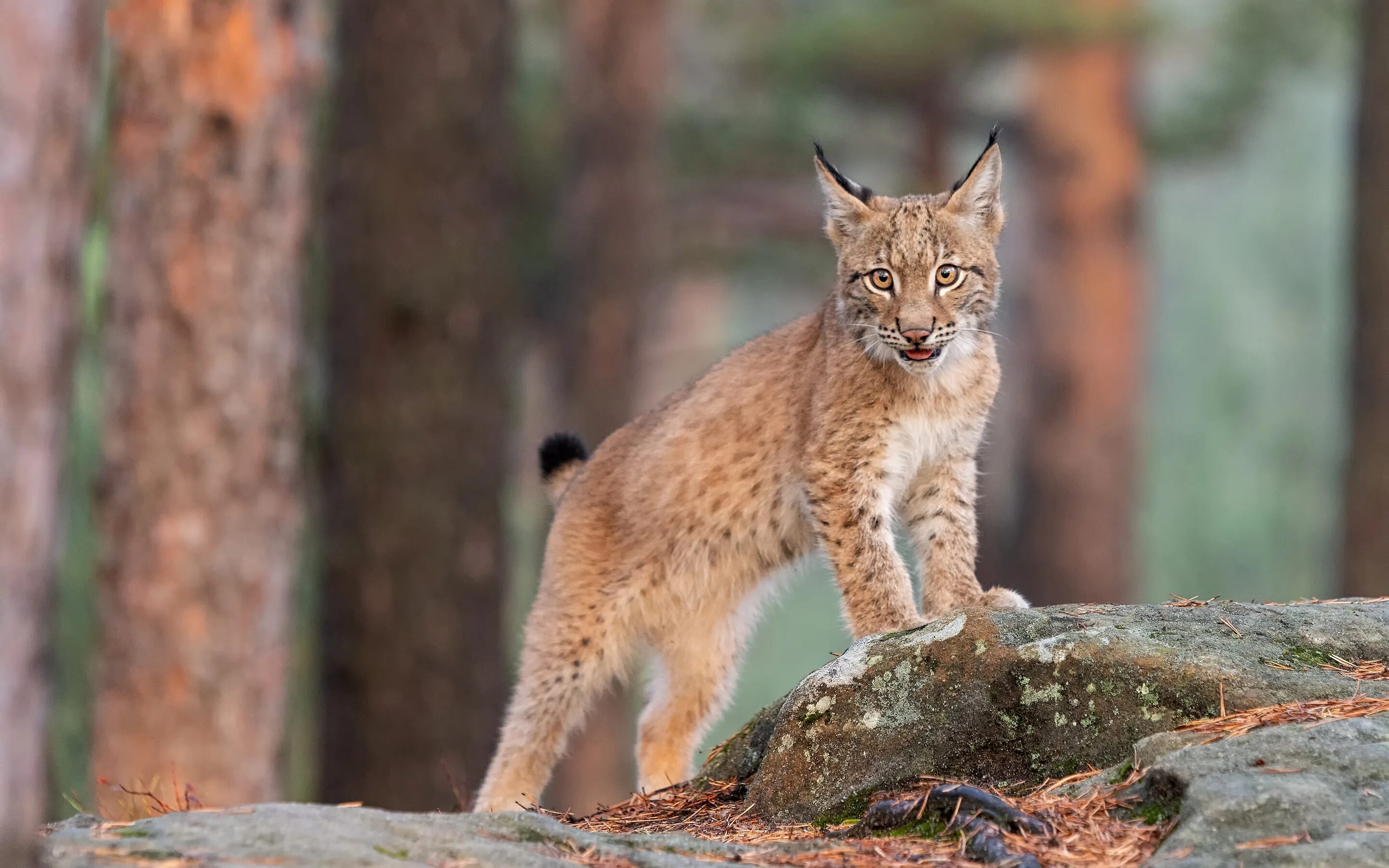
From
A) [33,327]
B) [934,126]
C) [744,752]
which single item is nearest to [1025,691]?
[744,752]

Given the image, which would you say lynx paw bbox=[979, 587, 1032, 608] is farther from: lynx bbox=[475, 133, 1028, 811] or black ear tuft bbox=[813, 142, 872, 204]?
black ear tuft bbox=[813, 142, 872, 204]

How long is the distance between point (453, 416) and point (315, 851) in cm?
666

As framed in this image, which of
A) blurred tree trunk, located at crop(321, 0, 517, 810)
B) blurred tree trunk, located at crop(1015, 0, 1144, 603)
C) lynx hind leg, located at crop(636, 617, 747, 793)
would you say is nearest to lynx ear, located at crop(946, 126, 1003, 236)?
lynx hind leg, located at crop(636, 617, 747, 793)

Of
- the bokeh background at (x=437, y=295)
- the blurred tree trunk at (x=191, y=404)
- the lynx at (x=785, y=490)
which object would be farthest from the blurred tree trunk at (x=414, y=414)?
the lynx at (x=785, y=490)

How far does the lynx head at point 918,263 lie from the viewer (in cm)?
579

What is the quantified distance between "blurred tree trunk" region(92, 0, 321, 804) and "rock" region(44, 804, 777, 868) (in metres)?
4.48

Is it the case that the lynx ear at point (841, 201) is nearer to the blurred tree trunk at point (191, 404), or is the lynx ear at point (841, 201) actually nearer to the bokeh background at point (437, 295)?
the bokeh background at point (437, 295)

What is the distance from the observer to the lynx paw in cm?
549

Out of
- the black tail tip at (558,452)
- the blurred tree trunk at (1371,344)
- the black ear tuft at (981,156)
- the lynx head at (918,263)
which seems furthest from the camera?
the blurred tree trunk at (1371,344)

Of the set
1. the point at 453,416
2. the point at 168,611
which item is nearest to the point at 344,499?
the point at 453,416

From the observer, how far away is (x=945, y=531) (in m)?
6.02

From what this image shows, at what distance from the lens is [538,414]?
23859 millimetres

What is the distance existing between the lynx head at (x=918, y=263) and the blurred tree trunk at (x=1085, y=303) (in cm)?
1136

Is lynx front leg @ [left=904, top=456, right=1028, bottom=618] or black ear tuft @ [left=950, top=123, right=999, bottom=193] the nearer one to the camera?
black ear tuft @ [left=950, top=123, right=999, bottom=193]
